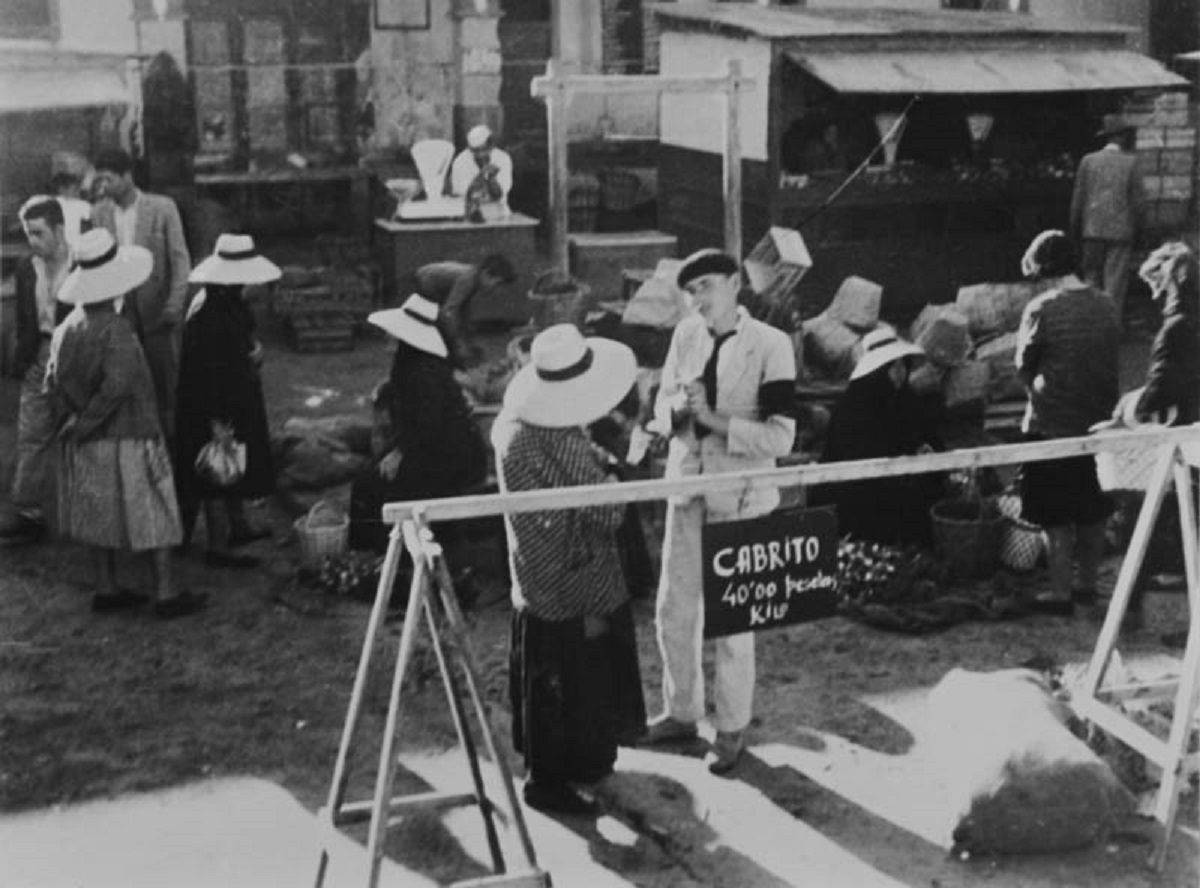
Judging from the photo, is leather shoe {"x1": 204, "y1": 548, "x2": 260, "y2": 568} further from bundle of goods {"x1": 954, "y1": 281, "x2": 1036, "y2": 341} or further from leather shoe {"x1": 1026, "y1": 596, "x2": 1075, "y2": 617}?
bundle of goods {"x1": 954, "y1": 281, "x2": 1036, "y2": 341}

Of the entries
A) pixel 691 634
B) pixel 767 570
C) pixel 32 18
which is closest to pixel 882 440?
pixel 691 634

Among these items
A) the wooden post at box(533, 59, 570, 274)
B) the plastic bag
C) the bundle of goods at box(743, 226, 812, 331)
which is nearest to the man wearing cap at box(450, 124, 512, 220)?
the wooden post at box(533, 59, 570, 274)

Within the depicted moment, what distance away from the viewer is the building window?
19.0 m

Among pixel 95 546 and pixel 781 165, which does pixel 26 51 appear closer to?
pixel 781 165

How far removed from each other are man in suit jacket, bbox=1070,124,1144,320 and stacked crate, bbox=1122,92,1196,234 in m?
0.39

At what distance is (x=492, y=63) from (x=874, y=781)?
48.2 feet

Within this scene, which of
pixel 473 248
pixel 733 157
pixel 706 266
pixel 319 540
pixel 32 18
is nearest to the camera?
pixel 706 266

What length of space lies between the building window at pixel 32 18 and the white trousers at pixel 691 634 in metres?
14.4

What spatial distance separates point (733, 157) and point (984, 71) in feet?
11.5

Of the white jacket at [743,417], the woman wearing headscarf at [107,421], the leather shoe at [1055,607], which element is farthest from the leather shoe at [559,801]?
the leather shoe at [1055,607]

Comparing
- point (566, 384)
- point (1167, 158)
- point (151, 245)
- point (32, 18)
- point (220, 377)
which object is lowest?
point (220, 377)

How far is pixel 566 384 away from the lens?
631cm

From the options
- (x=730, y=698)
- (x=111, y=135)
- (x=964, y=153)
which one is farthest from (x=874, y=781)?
(x=111, y=135)

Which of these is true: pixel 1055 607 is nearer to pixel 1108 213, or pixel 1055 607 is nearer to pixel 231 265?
pixel 231 265
